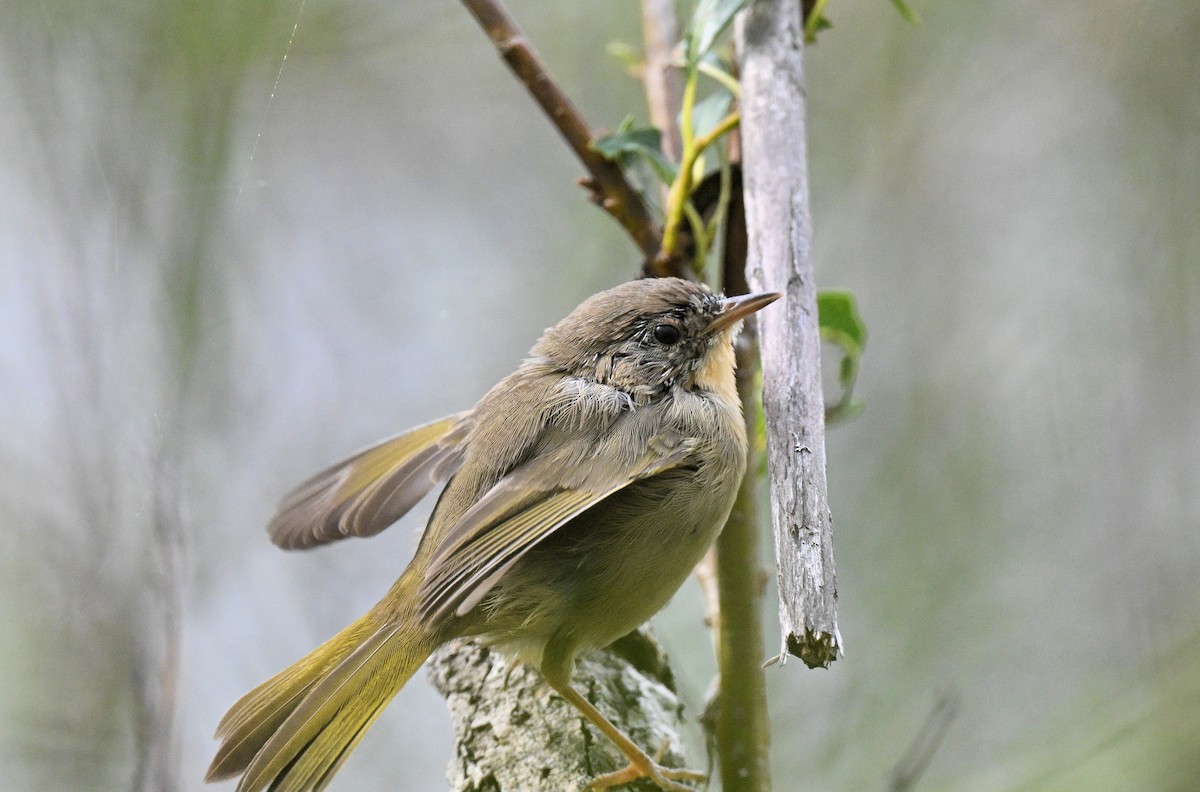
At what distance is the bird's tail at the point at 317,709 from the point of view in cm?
252

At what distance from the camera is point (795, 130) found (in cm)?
271

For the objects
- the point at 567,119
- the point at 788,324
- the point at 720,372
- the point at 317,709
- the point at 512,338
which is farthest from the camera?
the point at 512,338

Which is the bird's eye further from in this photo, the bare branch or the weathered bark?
the weathered bark

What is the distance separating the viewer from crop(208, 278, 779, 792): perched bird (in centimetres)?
257

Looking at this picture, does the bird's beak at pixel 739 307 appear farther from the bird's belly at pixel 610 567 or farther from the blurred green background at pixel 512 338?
the blurred green background at pixel 512 338

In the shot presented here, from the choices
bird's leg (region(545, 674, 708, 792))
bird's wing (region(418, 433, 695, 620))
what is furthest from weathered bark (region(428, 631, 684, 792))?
bird's wing (region(418, 433, 695, 620))

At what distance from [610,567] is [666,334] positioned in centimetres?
75

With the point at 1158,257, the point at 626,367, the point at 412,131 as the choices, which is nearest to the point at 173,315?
the point at 626,367

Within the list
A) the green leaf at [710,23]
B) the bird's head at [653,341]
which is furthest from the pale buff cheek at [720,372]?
the green leaf at [710,23]

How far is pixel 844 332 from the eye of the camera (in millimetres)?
3170

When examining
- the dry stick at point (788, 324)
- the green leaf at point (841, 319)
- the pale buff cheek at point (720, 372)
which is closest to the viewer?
the dry stick at point (788, 324)

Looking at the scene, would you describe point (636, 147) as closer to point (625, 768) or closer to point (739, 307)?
point (739, 307)

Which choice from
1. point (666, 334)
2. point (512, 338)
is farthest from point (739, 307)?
point (512, 338)

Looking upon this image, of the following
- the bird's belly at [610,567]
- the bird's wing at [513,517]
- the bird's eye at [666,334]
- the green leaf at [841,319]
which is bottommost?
the bird's belly at [610,567]
